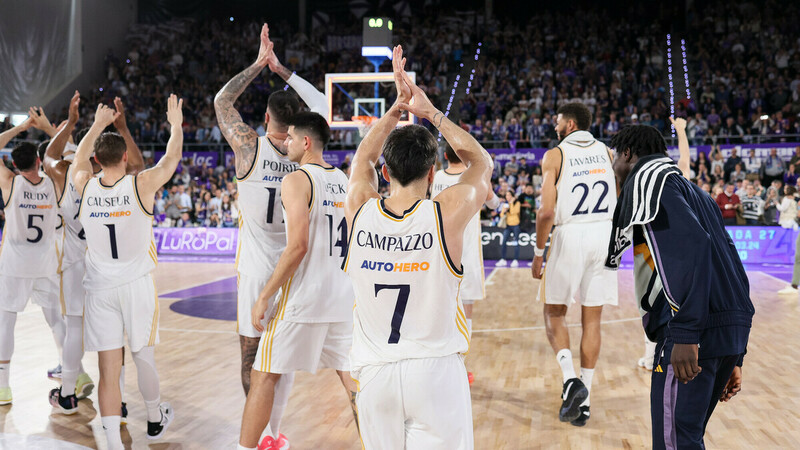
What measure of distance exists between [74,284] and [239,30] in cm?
2558

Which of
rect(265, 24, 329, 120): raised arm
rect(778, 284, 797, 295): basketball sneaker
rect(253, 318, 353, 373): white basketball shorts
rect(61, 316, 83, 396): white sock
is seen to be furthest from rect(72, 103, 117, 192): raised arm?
rect(778, 284, 797, 295): basketball sneaker

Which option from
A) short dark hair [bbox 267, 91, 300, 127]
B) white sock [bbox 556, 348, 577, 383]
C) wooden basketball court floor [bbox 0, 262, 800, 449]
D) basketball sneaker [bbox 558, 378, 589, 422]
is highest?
short dark hair [bbox 267, 91, 300, 127]

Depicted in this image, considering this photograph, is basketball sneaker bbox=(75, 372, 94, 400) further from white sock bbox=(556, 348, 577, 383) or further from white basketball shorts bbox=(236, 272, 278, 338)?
white sock bbox=(556, 348, 577, 383)

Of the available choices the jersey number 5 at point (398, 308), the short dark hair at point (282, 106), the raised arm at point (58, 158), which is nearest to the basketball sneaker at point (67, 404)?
the raised arm at point (58, 158)

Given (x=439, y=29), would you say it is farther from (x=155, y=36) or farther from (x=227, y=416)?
(x=227, y=416)

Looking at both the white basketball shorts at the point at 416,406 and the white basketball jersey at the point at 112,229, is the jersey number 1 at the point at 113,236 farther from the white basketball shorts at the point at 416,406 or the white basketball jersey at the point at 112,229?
the white basketball shorts at the point at 416,406

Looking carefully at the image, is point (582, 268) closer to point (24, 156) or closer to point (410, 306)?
point (410, 306)

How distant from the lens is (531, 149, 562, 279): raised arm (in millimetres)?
4773

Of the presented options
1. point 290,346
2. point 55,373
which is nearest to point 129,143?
point 55,373

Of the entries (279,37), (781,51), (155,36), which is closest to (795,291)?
(781,51)

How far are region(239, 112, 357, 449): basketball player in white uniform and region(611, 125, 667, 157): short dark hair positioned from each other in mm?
1500

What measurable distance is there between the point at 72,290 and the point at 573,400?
3721 mm

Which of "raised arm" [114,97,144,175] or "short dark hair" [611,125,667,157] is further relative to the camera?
"raised arm" [114,97,144,175]

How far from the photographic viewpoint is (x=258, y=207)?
13.0 ft
